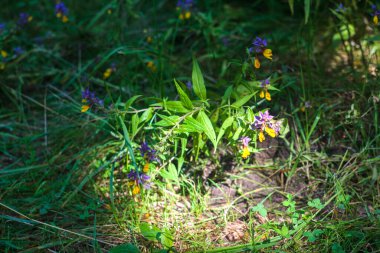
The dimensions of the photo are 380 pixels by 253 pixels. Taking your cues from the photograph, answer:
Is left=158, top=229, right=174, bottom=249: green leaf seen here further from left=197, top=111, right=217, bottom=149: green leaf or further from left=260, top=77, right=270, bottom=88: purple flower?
left=260, top=77, right=270, bottom=88: purple flower

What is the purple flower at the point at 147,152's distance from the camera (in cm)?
197

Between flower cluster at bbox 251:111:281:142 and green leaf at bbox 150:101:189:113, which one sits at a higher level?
green leaf at bbox 150:101:189:113

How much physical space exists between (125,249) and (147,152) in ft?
1.41

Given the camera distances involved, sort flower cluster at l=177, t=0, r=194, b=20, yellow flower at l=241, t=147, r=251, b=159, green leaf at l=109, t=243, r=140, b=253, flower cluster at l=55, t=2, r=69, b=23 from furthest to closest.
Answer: flower cluster at l=55, t=2, r=69, b=23, flower cluster at l=177, t=0, r=194, b=20, yellow flower at l=241, t=147, r=251, b=159, green leaf at l=109, t=243, r=140, b=253

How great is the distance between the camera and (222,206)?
2152 millimetres

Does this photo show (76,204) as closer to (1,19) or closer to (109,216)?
(109,216)

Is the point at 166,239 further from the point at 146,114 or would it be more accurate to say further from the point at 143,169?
the point at 146,114

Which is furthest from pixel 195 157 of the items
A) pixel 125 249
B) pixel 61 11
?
pixel 61 11

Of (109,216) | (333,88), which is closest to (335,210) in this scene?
Answer: (333,88)

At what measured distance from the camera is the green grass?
1.96m

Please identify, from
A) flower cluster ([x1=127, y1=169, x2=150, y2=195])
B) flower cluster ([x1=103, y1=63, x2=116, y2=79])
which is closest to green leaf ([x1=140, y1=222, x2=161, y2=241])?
flower cluster ([x1=127, y1=169, x2=150, y2=195])

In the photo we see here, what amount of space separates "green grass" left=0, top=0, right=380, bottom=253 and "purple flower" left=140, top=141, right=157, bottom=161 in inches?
1.4

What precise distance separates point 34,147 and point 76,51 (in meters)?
0.92

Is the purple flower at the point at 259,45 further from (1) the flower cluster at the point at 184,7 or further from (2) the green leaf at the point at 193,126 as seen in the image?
(1) the flower cluster at the point at 184,7
